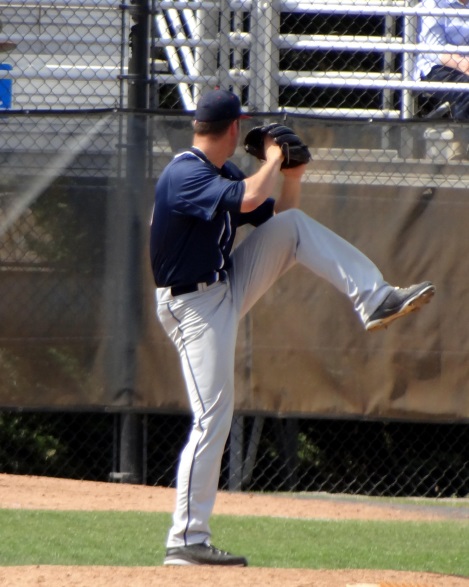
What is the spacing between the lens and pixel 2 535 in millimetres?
6211

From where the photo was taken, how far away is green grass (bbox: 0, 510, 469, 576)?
18.8 feet

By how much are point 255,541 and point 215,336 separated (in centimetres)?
170

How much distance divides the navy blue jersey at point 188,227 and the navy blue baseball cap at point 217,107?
173mm

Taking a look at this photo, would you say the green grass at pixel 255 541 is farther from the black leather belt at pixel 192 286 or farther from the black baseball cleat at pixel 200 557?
the black leather belt at pixel 192 286

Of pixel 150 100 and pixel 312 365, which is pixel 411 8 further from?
pixel 312 365

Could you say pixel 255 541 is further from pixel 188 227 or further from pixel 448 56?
pixel 448 56

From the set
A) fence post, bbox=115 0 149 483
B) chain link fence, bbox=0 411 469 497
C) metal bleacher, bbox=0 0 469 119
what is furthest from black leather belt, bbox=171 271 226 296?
chain link fence, bbox=0 411 469 497

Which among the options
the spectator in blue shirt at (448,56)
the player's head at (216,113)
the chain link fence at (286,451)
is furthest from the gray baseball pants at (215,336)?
the spectator in blue shirt at (448,56)

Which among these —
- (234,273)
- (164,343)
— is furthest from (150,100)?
(234,273)

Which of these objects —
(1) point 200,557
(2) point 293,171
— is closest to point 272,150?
(2) point 293,171

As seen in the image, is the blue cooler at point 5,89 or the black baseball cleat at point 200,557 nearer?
the black baseball cleat at point 200,557

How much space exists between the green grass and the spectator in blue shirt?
3.56 m

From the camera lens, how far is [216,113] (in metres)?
5.10

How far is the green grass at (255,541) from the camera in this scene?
5742 mm
